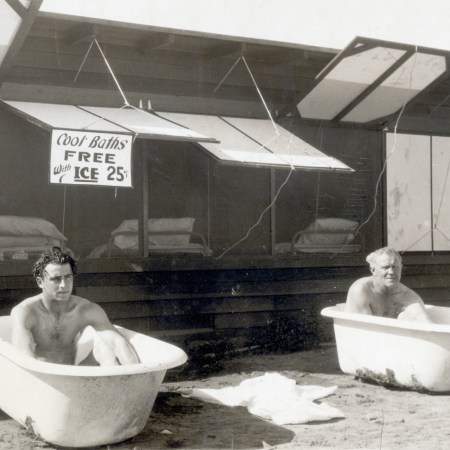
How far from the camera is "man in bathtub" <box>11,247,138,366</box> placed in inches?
211

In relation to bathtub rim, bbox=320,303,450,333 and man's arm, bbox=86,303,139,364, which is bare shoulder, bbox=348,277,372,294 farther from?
man's arm, bbox=86,303,139,364

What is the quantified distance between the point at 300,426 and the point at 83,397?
168 cm

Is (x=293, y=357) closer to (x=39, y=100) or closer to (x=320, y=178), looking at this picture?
(x=320, y=178)

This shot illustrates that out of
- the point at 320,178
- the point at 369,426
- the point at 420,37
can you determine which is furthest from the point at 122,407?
the point at 420,37

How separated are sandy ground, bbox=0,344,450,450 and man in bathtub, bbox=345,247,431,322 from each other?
72 centimetres

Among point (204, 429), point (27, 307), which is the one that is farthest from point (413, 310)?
point (27, 307)

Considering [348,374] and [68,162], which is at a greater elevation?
[68,162]

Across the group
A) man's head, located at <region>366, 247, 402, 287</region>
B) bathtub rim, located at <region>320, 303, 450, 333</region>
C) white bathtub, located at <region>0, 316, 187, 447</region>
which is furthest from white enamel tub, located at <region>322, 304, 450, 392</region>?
white bathtub, located at <region>0, 316, 187, 447</region>

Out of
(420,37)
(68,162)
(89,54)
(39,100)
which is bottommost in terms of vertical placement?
(68,162)

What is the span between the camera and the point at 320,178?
10000 millimetres

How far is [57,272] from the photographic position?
5.39 m

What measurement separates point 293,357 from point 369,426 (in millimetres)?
2812

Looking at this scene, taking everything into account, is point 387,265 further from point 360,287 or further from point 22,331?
point 22,331

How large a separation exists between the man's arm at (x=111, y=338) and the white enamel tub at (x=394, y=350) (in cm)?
223
